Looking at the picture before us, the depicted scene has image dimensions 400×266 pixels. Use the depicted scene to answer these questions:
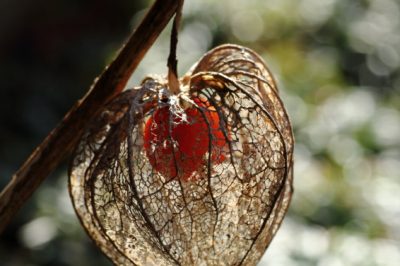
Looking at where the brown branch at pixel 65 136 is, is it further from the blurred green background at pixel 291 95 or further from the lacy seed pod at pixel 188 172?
the blurred green background at pixel 291 95

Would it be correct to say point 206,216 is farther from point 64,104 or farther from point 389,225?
point 64,104

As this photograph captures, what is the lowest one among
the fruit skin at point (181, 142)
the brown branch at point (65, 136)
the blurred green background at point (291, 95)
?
the brown branch at point (65, 136)

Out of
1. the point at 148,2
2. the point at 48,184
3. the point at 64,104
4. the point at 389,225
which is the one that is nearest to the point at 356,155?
the point at 389,225

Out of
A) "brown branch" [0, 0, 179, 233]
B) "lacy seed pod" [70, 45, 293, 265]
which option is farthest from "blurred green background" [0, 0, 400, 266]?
"brown branch" [0, 0, 179, 233]

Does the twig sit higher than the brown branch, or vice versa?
the twig

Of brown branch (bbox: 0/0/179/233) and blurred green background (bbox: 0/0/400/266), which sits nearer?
brown branch (bbox: 0/0/179/233)

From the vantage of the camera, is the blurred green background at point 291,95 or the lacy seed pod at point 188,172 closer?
the lacy seed pod at point 188,172

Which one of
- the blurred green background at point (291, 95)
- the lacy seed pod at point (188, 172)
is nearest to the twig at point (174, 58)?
the lacy seed pod at point (188, 172)

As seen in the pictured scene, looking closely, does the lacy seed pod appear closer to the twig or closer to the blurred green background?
the twig
